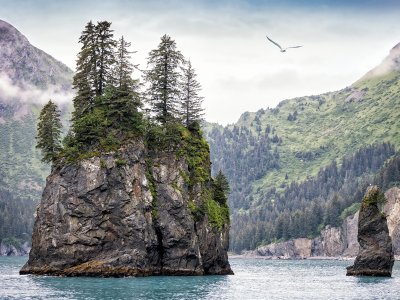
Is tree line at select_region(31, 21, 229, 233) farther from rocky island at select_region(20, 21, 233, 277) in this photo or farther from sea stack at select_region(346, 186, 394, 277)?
sea stack at select_region(346, 186, 394, 277)

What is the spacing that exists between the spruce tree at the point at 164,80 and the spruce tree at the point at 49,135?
656 inches

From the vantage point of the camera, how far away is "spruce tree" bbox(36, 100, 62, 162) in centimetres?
11301

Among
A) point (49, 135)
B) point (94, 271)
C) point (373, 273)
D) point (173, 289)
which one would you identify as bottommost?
point (173, 289)

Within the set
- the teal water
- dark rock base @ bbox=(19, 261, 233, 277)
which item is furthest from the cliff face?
the teal water

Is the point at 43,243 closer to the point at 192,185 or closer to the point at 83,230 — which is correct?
the point at 83,230

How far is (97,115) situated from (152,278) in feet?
90.2

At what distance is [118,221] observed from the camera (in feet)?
333

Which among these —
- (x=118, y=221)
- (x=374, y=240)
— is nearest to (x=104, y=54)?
(x=118, y=221)

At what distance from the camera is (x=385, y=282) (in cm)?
10600

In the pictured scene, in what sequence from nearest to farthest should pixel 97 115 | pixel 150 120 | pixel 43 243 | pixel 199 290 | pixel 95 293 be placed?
pixel 95 293, pixel 199 290, pixel 43 243, pixel 97 115, pixel 150 120

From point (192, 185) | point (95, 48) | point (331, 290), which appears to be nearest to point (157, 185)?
point (192, 185)

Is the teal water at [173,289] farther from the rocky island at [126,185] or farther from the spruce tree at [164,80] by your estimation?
the spruce tree at [164,80]

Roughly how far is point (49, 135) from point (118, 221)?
22547 millimetres

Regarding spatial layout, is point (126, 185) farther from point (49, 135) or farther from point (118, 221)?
point (49, 135)
